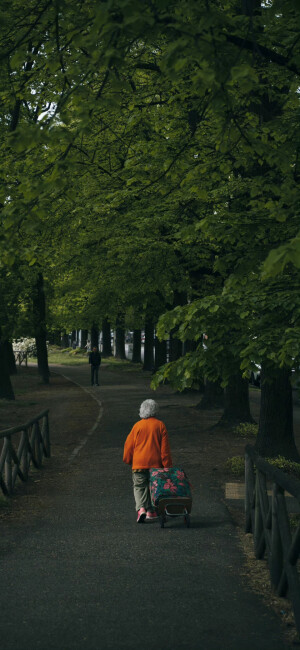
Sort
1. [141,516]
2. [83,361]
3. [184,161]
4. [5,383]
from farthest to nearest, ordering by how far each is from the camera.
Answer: [83,361] → [5,383] → [184,161] → [141,516]

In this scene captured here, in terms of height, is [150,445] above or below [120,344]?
below

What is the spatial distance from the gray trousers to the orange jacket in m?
0.11

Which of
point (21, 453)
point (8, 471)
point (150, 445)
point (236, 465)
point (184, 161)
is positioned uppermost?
point (184, 161)

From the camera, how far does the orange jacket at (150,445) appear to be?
10633mm

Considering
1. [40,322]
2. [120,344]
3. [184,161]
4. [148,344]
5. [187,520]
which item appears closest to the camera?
[187,520]

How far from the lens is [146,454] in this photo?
10.7 metres

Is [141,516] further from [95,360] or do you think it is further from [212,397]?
[95,360]

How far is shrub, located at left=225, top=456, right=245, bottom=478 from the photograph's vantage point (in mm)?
14700

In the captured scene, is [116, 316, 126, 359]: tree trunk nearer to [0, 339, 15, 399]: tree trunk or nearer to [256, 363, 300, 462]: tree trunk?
[0, 339, 15, 399]: tree trunk

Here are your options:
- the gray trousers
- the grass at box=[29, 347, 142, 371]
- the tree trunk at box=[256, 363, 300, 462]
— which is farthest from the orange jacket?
the grass at box=[29, 347, 142, 371]

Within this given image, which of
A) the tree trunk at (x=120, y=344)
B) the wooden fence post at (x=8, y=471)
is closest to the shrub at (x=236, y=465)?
the wooden fence post at (x=8, y=471)

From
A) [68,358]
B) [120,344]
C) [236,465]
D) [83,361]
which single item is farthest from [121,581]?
[68,358]

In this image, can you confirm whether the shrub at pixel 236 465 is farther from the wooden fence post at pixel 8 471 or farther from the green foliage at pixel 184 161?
the wooden fence post at pixel 8 471

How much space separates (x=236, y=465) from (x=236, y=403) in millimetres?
5793
